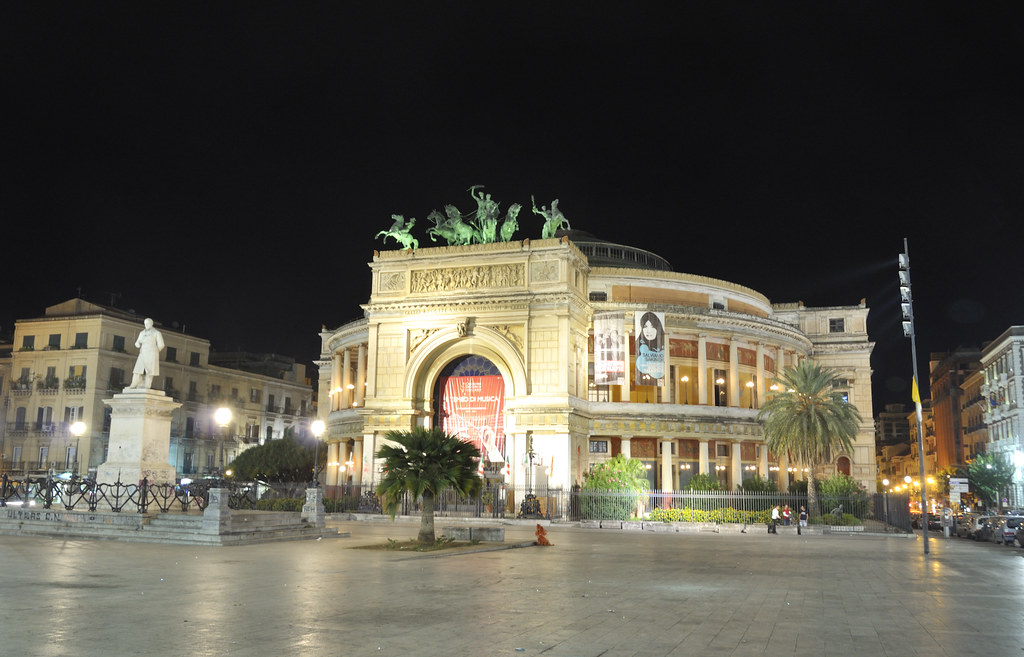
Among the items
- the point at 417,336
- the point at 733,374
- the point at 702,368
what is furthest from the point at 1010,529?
the point at 417,336

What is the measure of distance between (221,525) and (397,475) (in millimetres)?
5397

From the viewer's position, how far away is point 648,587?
16672mm

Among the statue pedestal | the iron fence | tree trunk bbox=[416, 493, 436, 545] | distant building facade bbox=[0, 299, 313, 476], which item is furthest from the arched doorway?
the statue pedestal

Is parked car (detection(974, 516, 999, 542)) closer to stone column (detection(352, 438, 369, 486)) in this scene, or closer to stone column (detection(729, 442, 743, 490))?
stone column (detection(729, 442, 743, 490))

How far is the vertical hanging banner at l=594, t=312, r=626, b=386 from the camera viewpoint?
57.2m

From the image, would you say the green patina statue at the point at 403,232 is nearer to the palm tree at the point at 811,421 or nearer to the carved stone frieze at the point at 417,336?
the carved stone frieze at the point at 417,336

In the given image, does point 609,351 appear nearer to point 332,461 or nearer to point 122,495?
point 332,461

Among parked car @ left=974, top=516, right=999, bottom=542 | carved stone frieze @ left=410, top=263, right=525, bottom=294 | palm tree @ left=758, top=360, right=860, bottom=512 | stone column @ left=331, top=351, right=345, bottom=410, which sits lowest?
parked car @ left=974, top=516, right=999, bottom=542

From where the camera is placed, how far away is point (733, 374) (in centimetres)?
6581

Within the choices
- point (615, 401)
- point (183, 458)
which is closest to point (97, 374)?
point (183, 458)

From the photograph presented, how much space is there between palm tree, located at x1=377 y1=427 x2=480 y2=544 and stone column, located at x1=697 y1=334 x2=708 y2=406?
39287 millimetres

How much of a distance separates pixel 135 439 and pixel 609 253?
52.4m

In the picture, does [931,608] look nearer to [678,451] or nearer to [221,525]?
[221,525]

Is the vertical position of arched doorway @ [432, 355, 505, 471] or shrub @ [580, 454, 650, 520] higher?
arched doorway @ [432, 355, 505, 471]
